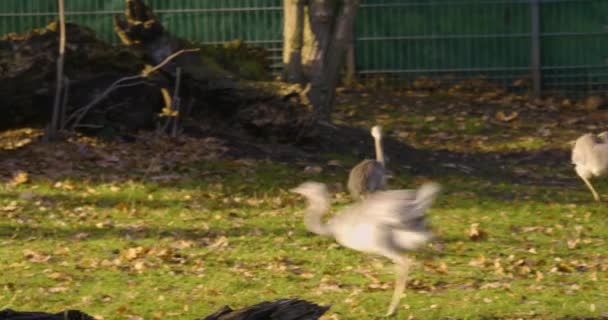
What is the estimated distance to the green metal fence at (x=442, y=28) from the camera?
21.8 m

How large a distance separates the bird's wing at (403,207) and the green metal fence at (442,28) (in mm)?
12964

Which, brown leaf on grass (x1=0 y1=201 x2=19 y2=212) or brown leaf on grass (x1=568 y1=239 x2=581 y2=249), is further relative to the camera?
brown leaf on grass (x1=0 y1=201 x2=19 y2=212)

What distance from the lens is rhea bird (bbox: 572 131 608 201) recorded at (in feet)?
45.8

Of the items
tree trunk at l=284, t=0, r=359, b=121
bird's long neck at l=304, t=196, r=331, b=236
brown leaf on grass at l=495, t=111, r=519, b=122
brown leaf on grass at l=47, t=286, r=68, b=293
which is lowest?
brown leaf on grass at l=495, t=111, r=519, b=122

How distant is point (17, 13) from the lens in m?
22.0

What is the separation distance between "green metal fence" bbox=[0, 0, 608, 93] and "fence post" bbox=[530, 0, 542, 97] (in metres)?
0.05

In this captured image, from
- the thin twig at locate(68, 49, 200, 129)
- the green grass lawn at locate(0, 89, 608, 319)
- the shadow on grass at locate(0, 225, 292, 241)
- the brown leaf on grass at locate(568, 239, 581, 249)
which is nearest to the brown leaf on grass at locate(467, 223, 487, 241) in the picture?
the green grass lawn at locate(0, 89, 608, 319)

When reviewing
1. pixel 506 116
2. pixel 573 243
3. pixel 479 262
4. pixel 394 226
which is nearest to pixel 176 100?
pixel 573 243

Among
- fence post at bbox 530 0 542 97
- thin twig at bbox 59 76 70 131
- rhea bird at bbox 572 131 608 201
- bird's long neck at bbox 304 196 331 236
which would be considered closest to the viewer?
bird's long neck at bbox 304 196 331 236

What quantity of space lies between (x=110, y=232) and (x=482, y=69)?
1107cm

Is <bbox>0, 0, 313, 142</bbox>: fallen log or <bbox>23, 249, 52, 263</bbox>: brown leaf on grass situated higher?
<bbox>0, 0, 313, 142</bbox>: fallen log

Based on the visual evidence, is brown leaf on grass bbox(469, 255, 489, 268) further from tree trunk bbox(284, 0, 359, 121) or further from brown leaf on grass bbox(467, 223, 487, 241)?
tree trunk bbox(284, 0, 359, 121)

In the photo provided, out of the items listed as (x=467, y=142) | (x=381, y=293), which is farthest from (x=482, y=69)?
(x=381, y=293)

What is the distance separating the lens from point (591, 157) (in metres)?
14.0
